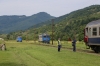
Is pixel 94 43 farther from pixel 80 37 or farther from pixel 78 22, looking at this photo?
pixel 78 22

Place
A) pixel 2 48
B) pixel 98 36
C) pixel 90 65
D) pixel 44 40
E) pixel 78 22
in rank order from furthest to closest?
pixel 78 22 < pixel 44 40 < pixel 2 48 < pixel 98 36 < pixel 90 65

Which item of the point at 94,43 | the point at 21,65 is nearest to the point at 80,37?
the point at 94,43

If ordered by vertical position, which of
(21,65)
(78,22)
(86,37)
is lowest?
(21,65)

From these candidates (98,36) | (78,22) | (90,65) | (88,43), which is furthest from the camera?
(78,22)

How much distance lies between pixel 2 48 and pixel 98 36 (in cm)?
1738

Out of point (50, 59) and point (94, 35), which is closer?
point (50, 59)

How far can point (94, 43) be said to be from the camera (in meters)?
33.6

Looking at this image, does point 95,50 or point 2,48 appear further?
point 2,48

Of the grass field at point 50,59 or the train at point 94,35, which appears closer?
the grass field at point 50,59

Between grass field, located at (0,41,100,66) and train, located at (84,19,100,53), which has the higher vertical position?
train, located at (84,19,100,53)

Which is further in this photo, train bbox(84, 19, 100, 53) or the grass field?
train bbox(84, 19, 100, 53)

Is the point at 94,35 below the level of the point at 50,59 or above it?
above

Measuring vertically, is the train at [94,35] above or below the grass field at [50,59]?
above

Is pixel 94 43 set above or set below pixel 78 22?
below
